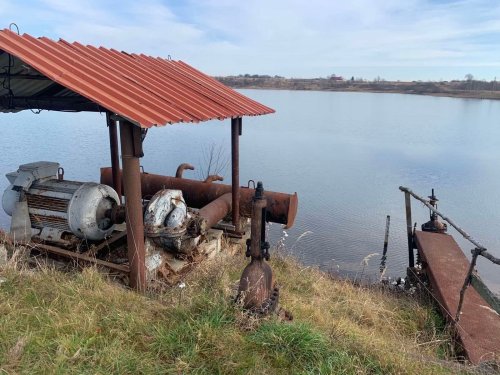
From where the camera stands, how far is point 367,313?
5.03 m

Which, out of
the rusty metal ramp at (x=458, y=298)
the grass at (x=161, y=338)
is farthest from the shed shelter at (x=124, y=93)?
the rusty metal ramp at (x=458, y=298)

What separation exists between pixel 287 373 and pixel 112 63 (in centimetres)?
413

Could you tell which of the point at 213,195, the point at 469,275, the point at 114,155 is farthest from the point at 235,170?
the point at 469,275

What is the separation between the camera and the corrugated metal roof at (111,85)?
3.75 m

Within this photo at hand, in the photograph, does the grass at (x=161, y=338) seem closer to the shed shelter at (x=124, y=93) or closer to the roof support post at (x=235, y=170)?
the shed shelter at (x=124, y=93)

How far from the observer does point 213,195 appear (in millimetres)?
6758

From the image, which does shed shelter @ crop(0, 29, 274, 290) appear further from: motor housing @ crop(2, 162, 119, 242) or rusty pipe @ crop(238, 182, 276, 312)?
rusty pipe @ crop(238, 182, 276, 312)

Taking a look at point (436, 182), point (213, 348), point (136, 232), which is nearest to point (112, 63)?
point (136, 232)

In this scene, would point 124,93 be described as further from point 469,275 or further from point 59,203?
point 469,275

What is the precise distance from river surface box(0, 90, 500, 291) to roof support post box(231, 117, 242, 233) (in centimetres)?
138

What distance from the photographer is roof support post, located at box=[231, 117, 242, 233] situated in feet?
20.1

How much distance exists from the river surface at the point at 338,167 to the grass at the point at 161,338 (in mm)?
3430

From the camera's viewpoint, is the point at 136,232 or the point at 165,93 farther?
the point at 165,93

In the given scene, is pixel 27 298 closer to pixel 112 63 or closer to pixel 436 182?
pixel 112 63
